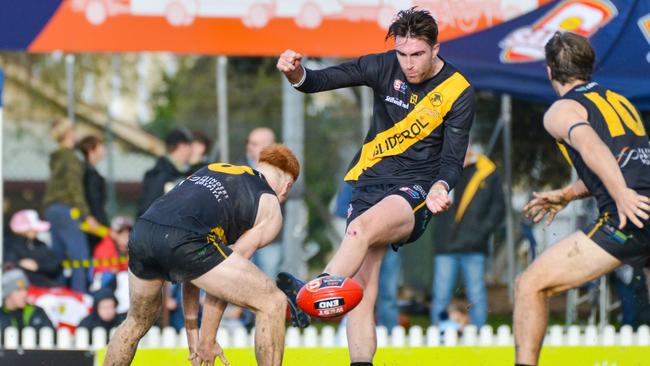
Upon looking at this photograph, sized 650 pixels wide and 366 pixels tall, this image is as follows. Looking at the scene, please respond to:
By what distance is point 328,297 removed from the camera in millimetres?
6230

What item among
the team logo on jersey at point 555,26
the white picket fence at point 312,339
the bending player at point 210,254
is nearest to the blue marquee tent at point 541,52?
the team logo on jersey at point 555,26

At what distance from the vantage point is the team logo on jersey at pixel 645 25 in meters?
10.5

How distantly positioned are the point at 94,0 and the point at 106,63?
11.1m

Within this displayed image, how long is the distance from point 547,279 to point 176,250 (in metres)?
1.99

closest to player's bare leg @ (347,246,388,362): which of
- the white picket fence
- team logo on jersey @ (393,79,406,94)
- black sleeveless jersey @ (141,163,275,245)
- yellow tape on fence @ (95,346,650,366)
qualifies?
black sleeveless jersey @ (141,163,275,245)

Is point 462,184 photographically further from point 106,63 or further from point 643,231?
point 106,63

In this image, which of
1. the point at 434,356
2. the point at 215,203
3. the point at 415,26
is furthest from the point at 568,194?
the point at 434,356

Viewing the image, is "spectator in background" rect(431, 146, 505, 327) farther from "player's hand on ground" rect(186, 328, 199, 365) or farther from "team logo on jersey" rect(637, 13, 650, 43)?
"player's hand on ground" rect(186, 328, 199, 365)

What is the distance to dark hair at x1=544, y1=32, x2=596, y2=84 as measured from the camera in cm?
636

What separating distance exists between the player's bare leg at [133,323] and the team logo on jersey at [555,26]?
15.6 feet

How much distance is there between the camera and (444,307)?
11.3 meters

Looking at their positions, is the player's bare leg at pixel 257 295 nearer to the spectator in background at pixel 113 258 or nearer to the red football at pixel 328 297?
the red football at pixel 328 297

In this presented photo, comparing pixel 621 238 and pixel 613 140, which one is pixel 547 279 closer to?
pixel 621 238

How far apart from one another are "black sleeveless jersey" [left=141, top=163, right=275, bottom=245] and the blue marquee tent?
3.89m
